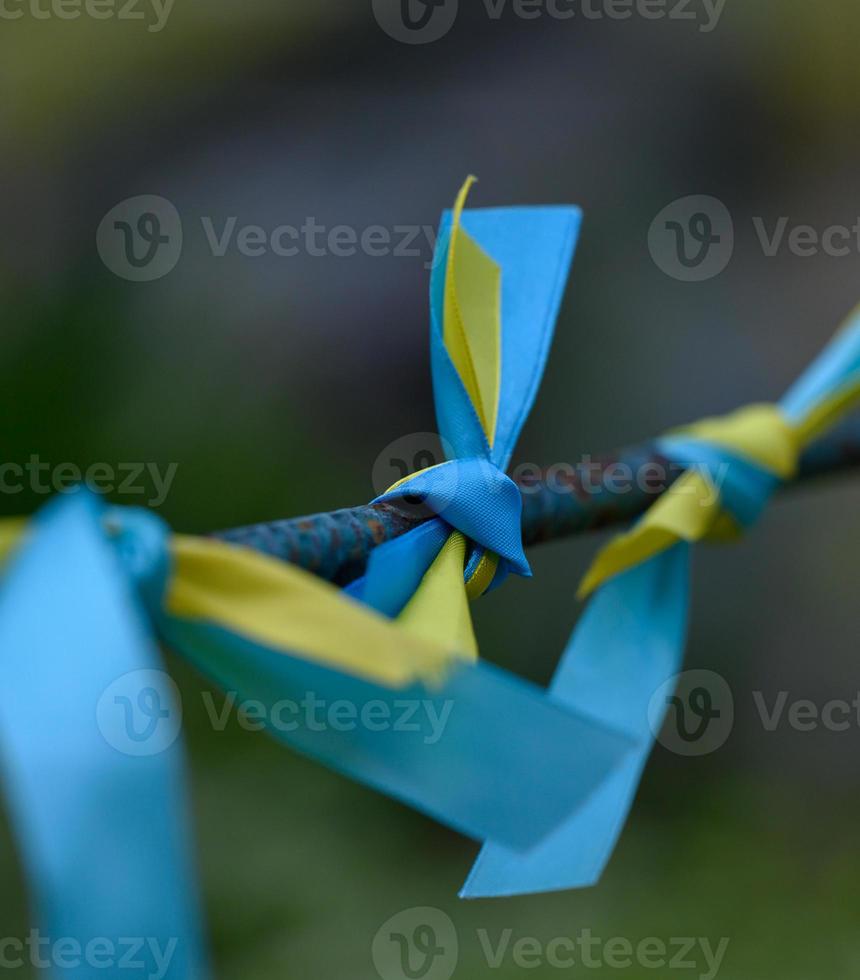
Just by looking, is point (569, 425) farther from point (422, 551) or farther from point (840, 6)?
point (422, 551)
